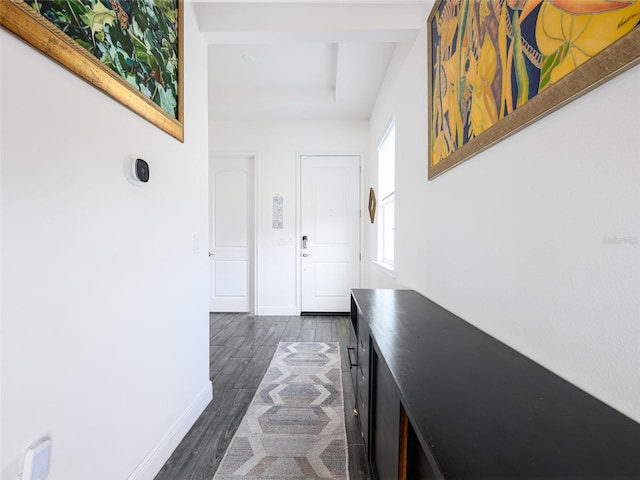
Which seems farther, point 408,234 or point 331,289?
point 331,289

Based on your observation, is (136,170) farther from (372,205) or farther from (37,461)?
(372,205)

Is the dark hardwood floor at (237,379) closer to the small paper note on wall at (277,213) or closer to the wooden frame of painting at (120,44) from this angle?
the small paper note on wall at (277,213)

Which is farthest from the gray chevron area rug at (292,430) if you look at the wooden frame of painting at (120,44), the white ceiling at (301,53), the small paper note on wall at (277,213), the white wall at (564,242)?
the white ceiling at (301,53)

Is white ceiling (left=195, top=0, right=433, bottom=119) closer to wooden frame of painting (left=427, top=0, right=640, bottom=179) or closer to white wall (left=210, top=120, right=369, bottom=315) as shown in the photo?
white wall (left=210, top=120, right=369, bottom=315)

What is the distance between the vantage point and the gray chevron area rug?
1.36m

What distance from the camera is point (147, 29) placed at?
4.27 ft

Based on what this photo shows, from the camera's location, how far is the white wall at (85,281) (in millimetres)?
764

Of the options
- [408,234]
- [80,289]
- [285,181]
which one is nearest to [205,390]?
[80,289]

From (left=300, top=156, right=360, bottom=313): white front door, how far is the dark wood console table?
2.82m

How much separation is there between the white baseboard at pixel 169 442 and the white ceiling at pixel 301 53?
2444mm

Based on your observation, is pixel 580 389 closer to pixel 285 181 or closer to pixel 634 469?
pixel 634 469

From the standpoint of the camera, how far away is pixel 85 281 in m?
0.97

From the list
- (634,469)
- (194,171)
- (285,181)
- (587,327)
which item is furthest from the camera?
(285,181)

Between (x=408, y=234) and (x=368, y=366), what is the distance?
112 centimetres
